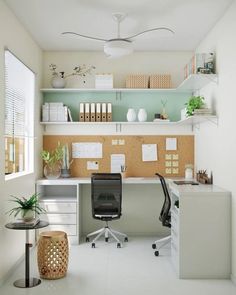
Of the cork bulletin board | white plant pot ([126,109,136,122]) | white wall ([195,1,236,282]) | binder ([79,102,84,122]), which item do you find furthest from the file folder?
white wall ([195,1,236,282])

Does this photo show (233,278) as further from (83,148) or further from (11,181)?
(83,148)

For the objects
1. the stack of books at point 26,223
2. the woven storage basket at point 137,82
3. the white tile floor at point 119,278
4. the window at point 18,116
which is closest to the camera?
the white tile floor at point 119,278

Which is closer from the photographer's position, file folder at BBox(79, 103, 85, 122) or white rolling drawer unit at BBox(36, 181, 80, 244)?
white rolling drawer unit at BBox(36, 181, 80, 244)

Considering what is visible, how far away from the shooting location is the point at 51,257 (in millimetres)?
3963

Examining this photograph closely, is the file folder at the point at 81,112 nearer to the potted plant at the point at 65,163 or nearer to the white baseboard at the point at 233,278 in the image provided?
the potted plant at the point at 65,163

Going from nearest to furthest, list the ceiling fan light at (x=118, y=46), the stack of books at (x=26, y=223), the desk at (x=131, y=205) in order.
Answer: the stack of books at (x=26, y=223) < the ceiling fan light at (x=118, y=46) < the desk at (x=131, y=205)

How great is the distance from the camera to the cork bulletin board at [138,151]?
597cm

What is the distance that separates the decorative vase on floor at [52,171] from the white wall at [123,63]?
1.24 metres

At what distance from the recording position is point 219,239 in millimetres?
3977

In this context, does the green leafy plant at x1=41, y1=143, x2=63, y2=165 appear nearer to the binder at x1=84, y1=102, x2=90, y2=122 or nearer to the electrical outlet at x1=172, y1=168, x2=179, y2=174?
the binder at x1=84, y1=102, x2=90, y2=122

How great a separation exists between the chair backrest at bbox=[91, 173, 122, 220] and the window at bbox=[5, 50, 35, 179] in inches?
36.8

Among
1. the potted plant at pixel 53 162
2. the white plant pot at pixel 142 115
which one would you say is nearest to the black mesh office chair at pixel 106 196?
the potted plant at pixel 53 162

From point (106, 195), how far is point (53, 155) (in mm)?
1187

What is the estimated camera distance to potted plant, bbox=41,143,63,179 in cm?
564
